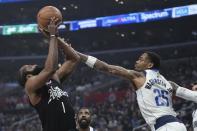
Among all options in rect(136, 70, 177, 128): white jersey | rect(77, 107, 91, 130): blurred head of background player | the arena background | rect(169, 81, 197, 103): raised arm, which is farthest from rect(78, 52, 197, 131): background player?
the arena background

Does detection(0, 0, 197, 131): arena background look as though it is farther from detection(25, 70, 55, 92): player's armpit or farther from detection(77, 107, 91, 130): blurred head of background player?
detection(25, 70, 55, 92): player's armpit

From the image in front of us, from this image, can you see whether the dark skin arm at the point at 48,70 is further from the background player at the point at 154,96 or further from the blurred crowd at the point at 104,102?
the blurred crowd at the point at 104,102

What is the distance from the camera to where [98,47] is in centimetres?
3203

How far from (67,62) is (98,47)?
26.6 meters

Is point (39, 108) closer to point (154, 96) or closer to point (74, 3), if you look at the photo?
point (154, 96)

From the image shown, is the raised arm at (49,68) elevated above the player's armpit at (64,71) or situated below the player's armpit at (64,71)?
above

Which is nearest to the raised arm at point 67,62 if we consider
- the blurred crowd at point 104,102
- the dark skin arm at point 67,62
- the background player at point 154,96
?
the dark skin arm at point 67,62

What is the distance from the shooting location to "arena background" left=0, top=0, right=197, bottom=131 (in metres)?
26.3

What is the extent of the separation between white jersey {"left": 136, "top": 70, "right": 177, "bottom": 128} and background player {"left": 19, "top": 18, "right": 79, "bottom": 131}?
4.36 ft

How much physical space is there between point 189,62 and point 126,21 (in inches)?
192

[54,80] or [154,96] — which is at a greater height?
[54,80]

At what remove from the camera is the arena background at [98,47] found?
26.3m

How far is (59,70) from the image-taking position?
17.7 feet

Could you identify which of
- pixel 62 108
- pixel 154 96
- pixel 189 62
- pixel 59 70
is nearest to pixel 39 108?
pixel 62 108
